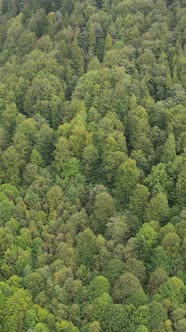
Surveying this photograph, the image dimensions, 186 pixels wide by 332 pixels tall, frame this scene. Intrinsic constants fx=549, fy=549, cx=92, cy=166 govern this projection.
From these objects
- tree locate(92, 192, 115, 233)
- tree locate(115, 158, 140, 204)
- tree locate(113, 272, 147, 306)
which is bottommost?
tree locate(113, 272, 147, 306)

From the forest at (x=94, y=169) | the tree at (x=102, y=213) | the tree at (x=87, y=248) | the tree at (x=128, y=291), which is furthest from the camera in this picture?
the tree at (x=102, y=213)

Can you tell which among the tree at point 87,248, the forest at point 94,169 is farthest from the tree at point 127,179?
the tree at point 87,248

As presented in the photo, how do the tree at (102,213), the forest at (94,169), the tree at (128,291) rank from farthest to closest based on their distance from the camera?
the tree at (102,213) < the forest at (94,169) < the tree at (128,291)

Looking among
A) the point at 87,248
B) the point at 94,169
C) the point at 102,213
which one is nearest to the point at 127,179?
the point at 102,213

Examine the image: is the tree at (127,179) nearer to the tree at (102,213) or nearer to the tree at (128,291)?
the tree at (102,213)

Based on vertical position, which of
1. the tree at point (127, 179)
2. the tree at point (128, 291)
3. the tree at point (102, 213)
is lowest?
the tree at point (128, 291)

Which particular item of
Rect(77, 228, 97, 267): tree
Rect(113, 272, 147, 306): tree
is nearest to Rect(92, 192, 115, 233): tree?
Rect(77, 228, 97, 267): tree

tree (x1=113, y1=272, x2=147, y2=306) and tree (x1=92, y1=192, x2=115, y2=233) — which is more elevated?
tree (x1=92, y1=192, x2=115, y2=233)

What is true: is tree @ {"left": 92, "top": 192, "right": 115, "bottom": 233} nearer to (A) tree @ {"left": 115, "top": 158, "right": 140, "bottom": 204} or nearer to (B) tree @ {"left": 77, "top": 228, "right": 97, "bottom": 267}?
(B) tree @ {"left": 77, "top": 228, "right": 97, "bottom": 267}

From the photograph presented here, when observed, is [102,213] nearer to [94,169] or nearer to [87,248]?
[87,248]

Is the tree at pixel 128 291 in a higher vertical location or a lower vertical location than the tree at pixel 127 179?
lower
